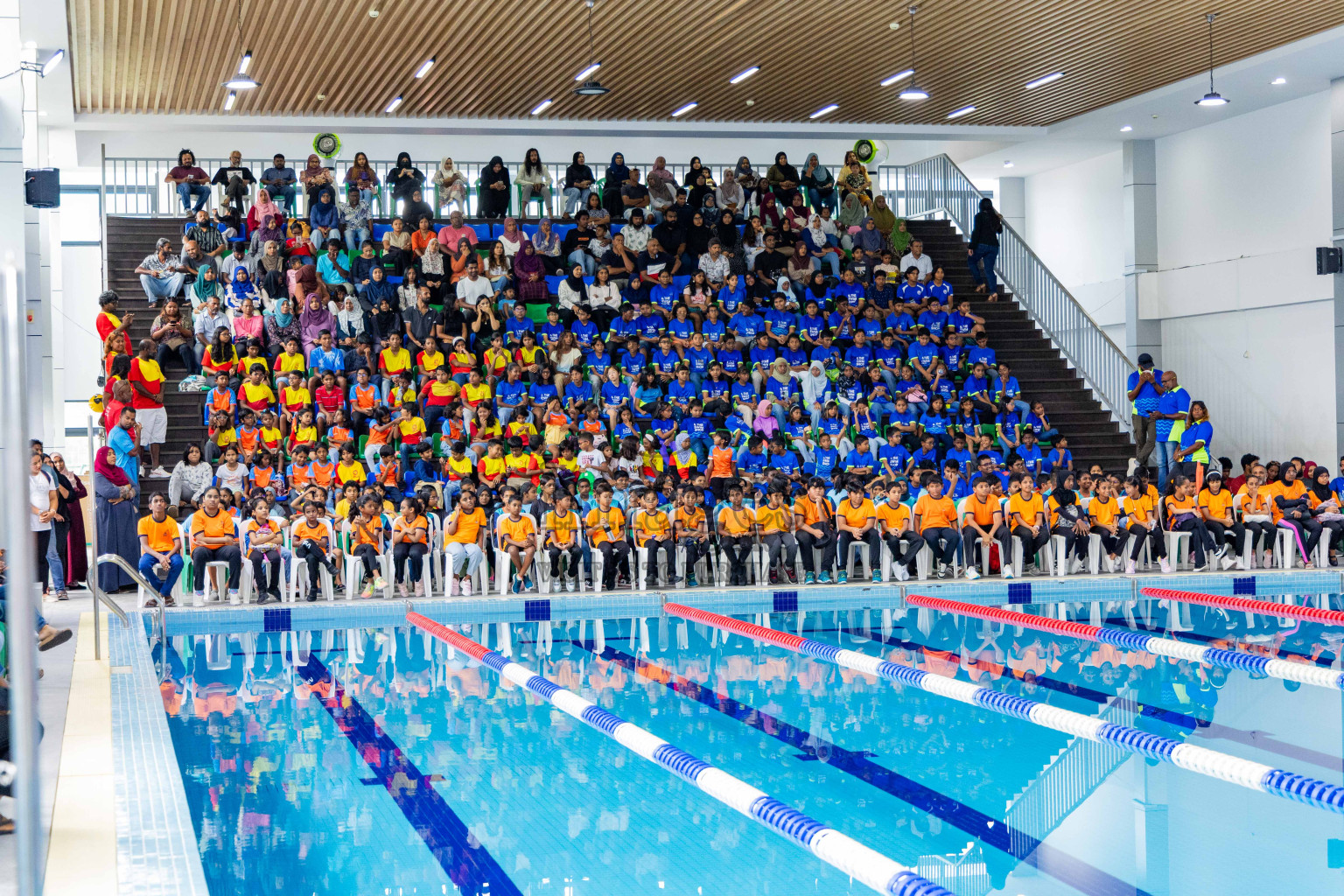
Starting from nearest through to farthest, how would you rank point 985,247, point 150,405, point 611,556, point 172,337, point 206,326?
point 611,556, point 150,405, point 172,337, point 206,326, point 985,247

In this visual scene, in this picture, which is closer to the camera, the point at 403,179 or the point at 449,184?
the point at 403,179

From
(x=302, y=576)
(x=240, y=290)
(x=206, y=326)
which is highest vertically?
(x=240, y=290)

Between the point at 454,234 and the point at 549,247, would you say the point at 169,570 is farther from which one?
the point at 549,247

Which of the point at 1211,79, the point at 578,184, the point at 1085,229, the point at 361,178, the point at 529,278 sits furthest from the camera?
the point at 1085,229

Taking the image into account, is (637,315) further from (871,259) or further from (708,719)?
(708,719)

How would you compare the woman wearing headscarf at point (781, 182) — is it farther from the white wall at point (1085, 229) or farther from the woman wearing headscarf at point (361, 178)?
the woman wearing headscarf at point (361, 178)

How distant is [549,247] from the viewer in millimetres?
16750

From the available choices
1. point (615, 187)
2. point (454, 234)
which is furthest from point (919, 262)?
point (454, 234)

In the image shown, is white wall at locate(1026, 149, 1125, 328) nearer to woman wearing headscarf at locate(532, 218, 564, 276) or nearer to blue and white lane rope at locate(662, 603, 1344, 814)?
woman wearing headscarf at locate(532, 218, 564, 276)

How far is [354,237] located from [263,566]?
641cm

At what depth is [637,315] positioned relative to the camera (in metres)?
15.6

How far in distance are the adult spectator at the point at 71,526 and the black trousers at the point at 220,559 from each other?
1456 millimetres

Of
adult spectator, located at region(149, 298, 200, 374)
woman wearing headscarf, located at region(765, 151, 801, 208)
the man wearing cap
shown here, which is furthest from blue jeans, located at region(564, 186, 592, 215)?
the man wearing cap

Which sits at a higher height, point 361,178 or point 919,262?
point 361,178
